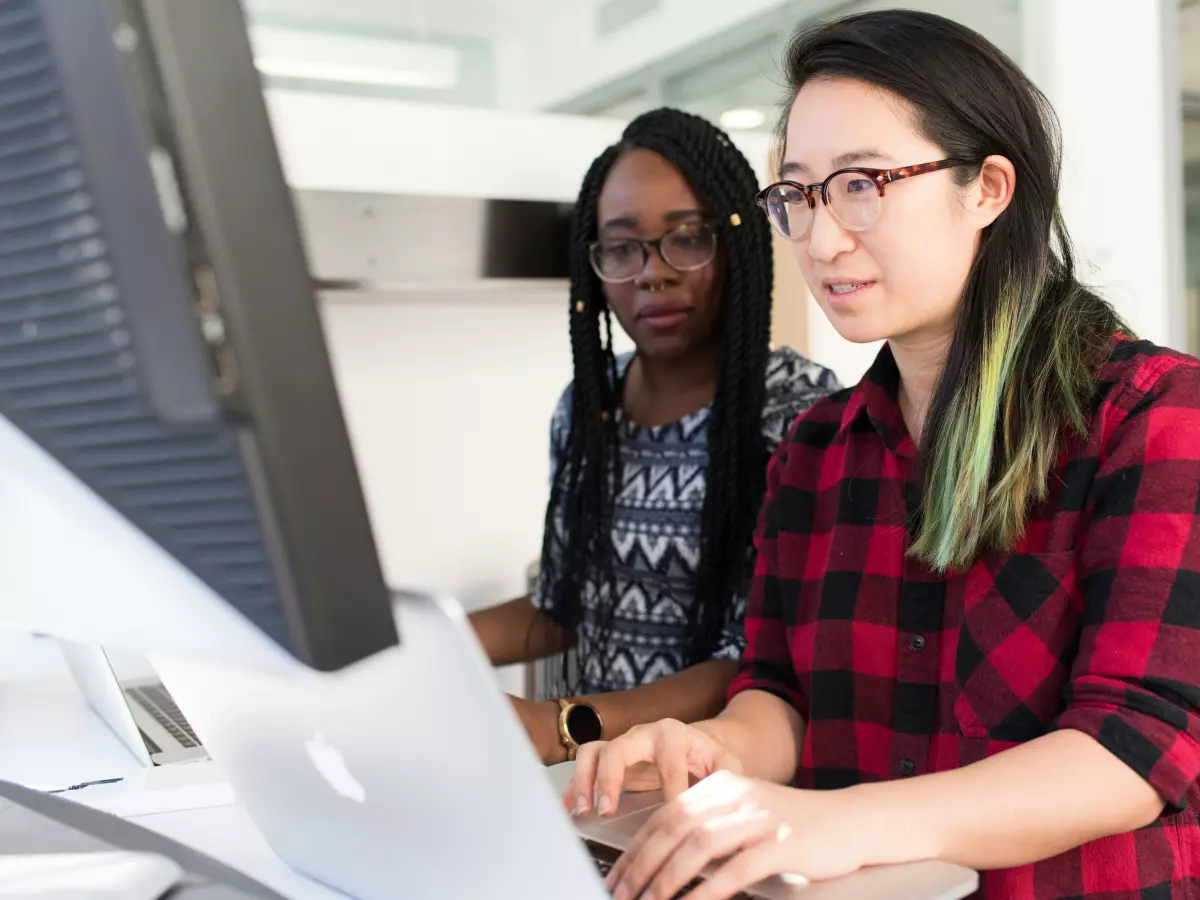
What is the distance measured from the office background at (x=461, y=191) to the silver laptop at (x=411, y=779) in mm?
1056

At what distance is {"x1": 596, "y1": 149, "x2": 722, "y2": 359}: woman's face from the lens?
5.17 ft

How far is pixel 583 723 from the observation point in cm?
128

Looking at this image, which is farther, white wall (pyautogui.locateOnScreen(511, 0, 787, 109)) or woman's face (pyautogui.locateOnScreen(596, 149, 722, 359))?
white wall (pyautogui.locateOnScreen(511, 0, 787, 109))

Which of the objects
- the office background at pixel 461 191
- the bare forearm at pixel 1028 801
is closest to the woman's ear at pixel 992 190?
the bare forearm at pixel 1028 801

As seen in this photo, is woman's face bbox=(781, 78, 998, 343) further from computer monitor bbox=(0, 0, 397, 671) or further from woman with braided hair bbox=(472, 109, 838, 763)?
computer monitor bbox=(0, 0, 397, 671)

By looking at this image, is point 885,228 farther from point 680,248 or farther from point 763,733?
point 680,248

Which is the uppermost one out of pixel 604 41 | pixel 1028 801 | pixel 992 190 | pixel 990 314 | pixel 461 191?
pixel 604 41

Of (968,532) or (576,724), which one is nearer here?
(968,532)

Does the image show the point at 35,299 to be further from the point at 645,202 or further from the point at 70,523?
the point at 645,202

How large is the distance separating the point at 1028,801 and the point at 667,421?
0.91m

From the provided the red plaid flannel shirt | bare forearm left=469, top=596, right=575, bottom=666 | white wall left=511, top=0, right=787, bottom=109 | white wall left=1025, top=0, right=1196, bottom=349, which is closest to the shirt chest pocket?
the red plaid flannel shirt

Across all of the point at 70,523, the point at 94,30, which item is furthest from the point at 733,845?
the point at 94,30

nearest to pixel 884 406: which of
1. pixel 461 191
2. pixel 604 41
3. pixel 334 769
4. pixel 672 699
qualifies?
pixel 672 699

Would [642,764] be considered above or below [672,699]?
above
